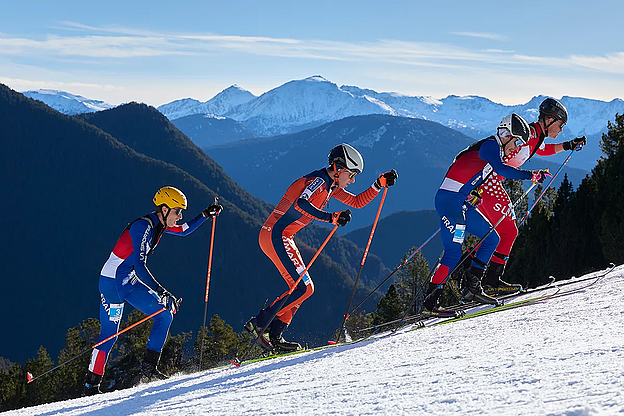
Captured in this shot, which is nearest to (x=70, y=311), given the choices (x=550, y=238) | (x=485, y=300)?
(x=550, y=238)

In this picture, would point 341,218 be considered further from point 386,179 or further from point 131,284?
point 131,284

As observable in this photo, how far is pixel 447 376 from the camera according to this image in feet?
15.2

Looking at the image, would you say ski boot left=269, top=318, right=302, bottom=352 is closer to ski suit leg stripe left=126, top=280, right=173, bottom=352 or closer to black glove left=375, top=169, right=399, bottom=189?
ski suit leg stripe left=126, top=280, right=173, bottom=352

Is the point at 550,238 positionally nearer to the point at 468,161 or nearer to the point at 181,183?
the point at 468,161

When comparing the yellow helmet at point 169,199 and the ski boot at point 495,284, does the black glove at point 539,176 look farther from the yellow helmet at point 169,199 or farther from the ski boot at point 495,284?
A: the yellow helmet at point 169,199

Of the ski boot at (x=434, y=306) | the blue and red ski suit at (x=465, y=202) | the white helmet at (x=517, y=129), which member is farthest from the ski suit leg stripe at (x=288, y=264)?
the white helmet at (x=517, y=129)

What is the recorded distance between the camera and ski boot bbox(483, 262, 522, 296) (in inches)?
344

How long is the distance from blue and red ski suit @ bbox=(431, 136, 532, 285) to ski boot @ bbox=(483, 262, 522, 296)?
1.22ft

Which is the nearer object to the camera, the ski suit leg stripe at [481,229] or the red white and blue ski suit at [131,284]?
the red white and blue ski suit at [131,284]

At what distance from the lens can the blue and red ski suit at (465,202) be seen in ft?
25.6

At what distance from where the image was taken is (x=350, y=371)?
5641 mm

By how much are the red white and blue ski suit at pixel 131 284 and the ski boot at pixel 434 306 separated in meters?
3.41

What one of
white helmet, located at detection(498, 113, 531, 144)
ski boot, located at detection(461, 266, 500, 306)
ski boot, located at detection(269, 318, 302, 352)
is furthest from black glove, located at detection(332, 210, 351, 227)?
white helmet, located at detection(498, 113, 531, 144)

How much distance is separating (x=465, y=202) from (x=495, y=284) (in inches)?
55.6
